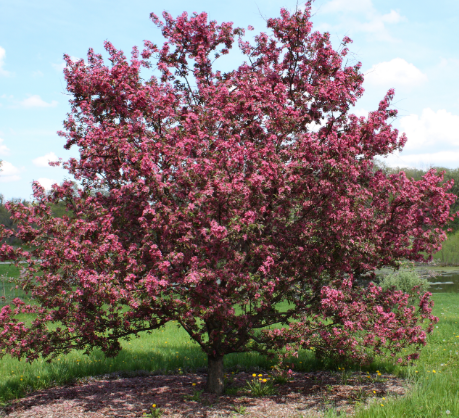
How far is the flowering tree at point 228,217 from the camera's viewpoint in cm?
639

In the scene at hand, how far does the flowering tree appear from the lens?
639 centimetres

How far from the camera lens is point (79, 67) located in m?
7.67

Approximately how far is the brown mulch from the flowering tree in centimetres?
85

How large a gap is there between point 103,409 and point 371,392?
5.04m

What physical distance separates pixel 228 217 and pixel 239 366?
5242 millimetres

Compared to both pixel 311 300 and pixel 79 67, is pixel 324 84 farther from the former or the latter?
pixel 79 67

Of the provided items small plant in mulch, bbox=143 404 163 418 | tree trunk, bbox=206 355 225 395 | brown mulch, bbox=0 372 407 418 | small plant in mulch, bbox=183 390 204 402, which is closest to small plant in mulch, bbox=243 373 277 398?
brown mulch, bbox=0 372 407 418

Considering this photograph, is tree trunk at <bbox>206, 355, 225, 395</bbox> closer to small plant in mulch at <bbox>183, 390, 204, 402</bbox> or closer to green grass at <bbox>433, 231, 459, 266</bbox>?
small plant in mulch at <bbox>183, 390, 204, 402</bbox>

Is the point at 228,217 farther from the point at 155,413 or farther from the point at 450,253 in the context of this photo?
the point at 450,253

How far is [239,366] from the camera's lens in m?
10.4

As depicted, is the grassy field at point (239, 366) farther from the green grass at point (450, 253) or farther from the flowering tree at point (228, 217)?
the green grass at point (450, 253)

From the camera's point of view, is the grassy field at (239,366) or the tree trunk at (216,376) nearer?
the grassy field at (239,366)

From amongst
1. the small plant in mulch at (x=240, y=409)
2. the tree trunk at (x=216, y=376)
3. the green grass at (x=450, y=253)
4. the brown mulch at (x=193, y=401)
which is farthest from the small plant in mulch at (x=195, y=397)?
the green grass at (x=450, y=253)

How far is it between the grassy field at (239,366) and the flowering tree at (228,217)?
0.95m
